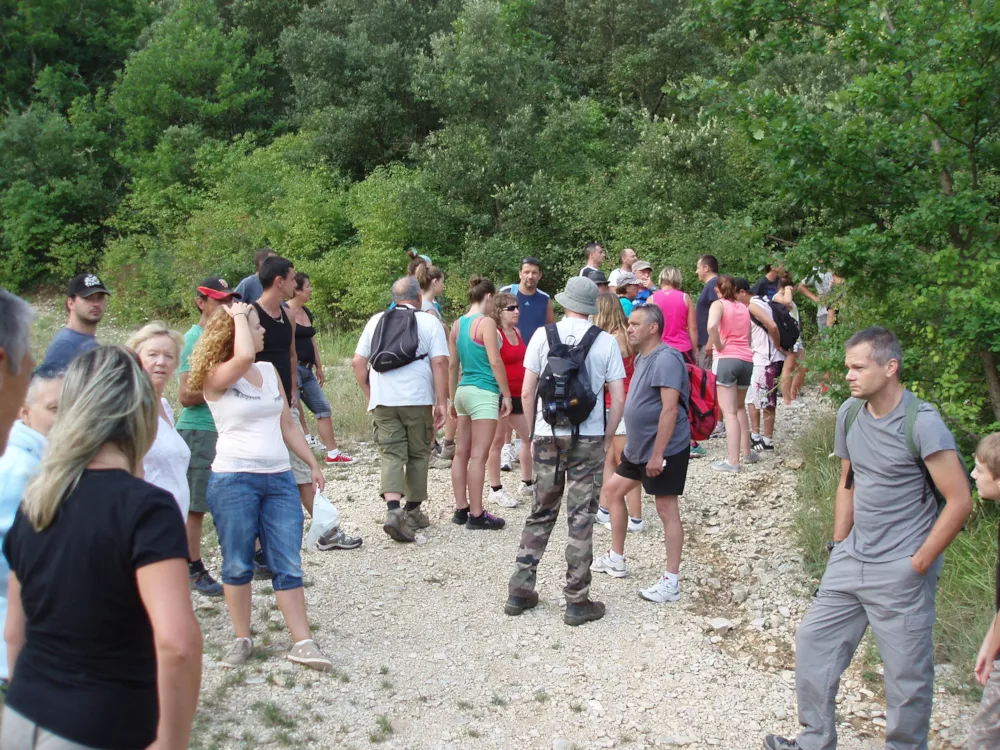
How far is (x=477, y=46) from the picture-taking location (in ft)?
66.0

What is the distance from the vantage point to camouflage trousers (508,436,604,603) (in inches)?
214

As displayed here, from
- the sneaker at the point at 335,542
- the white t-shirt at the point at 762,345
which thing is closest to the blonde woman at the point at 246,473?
the sneaker at the point at 335,542

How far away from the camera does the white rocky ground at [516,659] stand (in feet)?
14.6

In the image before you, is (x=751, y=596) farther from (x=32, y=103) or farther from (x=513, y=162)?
(x=32, y=103)

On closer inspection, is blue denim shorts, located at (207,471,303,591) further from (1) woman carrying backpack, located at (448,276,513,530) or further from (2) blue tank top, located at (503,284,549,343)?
(2) blue tank top, located at (503,284,549,343)

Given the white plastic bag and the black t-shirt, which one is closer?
the black t-shirt

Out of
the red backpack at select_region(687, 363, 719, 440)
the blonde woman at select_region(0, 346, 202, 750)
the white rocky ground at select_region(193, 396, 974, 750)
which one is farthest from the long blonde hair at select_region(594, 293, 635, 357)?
the blonde woman at select_region(0, 346, 202, 750)

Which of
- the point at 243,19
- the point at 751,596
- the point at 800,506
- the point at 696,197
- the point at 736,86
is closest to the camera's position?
the point at 751,596

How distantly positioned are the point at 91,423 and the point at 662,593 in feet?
14.7

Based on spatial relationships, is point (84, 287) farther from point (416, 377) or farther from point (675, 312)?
point (675, 312)

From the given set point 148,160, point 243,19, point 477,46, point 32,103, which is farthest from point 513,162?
point 32,103

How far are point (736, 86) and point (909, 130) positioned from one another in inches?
52.8

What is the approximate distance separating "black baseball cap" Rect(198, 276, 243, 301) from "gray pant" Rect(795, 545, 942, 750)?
3350mm

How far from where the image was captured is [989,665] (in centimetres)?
333
